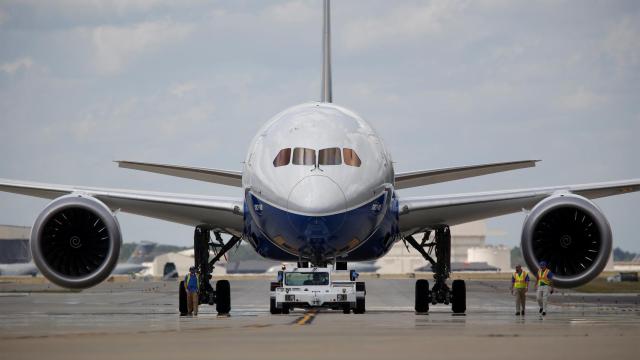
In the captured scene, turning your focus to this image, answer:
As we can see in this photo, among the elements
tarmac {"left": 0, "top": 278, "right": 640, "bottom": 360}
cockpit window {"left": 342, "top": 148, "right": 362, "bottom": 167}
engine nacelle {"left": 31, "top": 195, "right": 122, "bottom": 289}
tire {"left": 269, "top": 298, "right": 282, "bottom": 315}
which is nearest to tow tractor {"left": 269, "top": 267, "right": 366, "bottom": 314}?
tire {"left": 269, "top": 298, "right": 282, "bottom": 315}

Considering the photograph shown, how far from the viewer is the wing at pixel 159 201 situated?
2678 centimetres

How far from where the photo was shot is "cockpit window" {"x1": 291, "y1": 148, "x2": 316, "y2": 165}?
2384 centimetres

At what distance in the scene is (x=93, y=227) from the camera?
25.9m

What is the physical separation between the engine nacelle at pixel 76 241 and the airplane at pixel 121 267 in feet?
231

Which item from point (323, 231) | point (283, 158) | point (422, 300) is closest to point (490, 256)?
point (422, 300)

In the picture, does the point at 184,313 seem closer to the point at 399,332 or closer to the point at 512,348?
the point at 399,332

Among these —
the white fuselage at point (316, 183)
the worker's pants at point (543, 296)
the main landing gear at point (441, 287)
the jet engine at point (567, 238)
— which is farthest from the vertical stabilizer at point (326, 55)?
the jet engine at point (567, 238)

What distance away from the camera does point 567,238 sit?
26.0 metres

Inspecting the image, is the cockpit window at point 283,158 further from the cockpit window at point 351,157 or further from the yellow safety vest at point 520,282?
the yellow safety vest at point 520,282

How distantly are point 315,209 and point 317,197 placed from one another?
9.5 inches

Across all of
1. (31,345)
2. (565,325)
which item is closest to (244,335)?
(31,345)

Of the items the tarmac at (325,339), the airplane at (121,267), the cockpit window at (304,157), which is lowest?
the tarmac at (325,339)

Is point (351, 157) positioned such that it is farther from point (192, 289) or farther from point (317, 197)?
point (192, 289)

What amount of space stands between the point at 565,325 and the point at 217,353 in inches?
359
